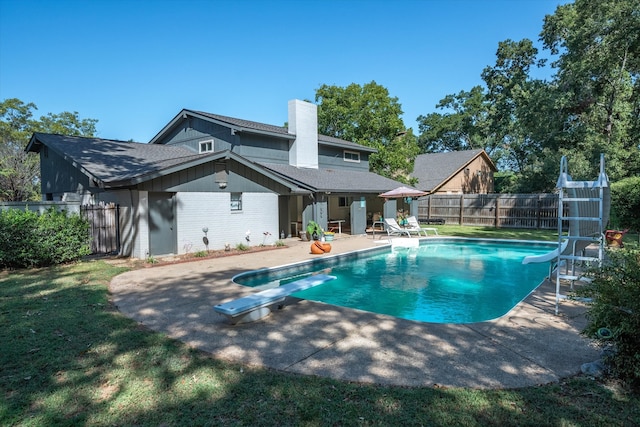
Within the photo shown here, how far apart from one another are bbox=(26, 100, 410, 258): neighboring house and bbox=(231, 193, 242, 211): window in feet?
0.13

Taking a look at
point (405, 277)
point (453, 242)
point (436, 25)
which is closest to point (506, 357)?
point (405, 277)

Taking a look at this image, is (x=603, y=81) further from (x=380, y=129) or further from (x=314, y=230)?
(x=314, y=230)

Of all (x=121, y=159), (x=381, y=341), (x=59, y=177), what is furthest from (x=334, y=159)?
(x=381, y=341)

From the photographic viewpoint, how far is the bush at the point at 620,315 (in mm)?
3387

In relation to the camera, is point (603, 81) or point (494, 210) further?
point (494, 210)

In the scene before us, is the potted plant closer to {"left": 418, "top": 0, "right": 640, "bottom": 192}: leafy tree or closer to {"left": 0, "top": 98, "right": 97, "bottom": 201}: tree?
{"left": 418, "top": 0, "right": 640, "bottom": 192}: leafy tree

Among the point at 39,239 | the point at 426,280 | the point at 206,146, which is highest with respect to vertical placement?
the point at 206,146

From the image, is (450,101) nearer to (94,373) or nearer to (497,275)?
(497,275)

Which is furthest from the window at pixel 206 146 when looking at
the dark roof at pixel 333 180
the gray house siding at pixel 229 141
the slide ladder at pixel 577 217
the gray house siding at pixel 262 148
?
the slide ladder at pixel 577 217

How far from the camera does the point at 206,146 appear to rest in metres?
18.6

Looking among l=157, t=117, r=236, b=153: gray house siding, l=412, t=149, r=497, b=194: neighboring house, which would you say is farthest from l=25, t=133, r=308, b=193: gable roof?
l=412, t=149, r=497, b=194: neighboring house

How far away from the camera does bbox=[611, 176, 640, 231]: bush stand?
13.9 m

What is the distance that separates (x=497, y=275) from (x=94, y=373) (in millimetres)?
10907

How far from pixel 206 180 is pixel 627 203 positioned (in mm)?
17023
